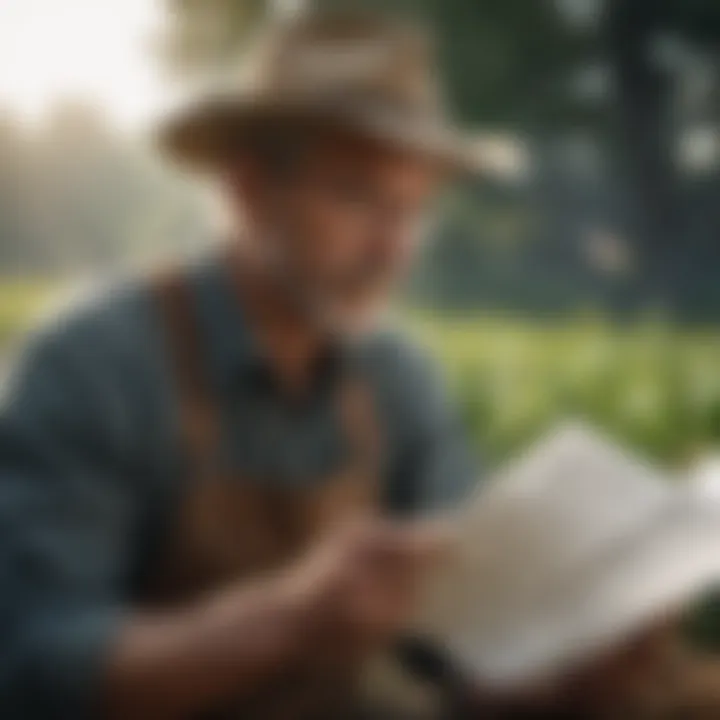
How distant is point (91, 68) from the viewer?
35.9 inches

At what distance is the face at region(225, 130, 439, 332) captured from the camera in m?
0.90

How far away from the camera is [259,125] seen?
888 mm

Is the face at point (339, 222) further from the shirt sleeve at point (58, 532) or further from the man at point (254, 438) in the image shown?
the shirt sleeve at point (58, 532)

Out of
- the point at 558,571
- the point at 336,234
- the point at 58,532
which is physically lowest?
the point at 558,571

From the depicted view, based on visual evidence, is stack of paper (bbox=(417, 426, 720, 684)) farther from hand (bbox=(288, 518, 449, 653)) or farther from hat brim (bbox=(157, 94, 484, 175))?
hat brim (bbox=(157, 94, 484, 175))

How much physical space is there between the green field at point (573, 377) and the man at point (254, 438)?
0.02m

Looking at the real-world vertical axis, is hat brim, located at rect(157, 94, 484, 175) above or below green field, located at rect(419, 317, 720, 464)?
above

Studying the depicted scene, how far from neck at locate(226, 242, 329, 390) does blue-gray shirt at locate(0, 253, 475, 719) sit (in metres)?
0.01

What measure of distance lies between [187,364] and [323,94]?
0.18 meters

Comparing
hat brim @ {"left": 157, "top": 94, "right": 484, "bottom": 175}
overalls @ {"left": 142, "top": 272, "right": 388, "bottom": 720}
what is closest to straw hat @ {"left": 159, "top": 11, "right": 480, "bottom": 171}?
hat brim @ {"left": 157, "top": 94, "right": 484, "bottom": 175}

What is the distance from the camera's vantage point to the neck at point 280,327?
0.89m

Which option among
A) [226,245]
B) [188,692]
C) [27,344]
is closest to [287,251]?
[226,245]

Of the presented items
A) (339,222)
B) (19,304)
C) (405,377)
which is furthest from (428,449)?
(19,304)

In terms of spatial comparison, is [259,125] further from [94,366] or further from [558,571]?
[558,571]
